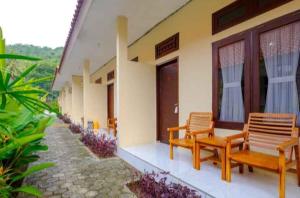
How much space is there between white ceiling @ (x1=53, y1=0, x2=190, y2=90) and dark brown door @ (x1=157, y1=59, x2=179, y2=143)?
119 centimetres

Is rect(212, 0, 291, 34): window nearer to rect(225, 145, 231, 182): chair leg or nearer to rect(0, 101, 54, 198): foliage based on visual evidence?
rect(225, 145, 231, 182): chair leg

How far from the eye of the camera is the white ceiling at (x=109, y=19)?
12.5 feet

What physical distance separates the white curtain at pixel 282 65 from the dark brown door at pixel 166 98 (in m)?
2.10

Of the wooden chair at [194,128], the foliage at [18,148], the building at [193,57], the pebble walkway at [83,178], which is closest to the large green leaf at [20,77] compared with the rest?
the foliage at [18,148]

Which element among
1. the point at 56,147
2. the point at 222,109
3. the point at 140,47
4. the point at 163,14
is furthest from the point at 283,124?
the point at 56,147

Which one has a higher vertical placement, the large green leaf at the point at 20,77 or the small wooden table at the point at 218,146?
the large green leaf at the point at 20,77

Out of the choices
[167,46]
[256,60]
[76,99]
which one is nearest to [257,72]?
[256,60]

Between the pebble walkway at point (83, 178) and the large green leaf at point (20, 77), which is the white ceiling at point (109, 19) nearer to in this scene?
the large green leaf at point (20, 77)

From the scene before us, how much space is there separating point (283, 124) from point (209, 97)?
1281 mm

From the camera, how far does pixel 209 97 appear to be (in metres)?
3.42

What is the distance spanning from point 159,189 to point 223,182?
80 centimetres

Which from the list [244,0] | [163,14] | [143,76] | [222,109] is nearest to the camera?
[244,0]

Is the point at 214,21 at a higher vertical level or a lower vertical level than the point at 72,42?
lower

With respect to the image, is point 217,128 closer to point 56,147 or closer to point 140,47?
point 140,47
